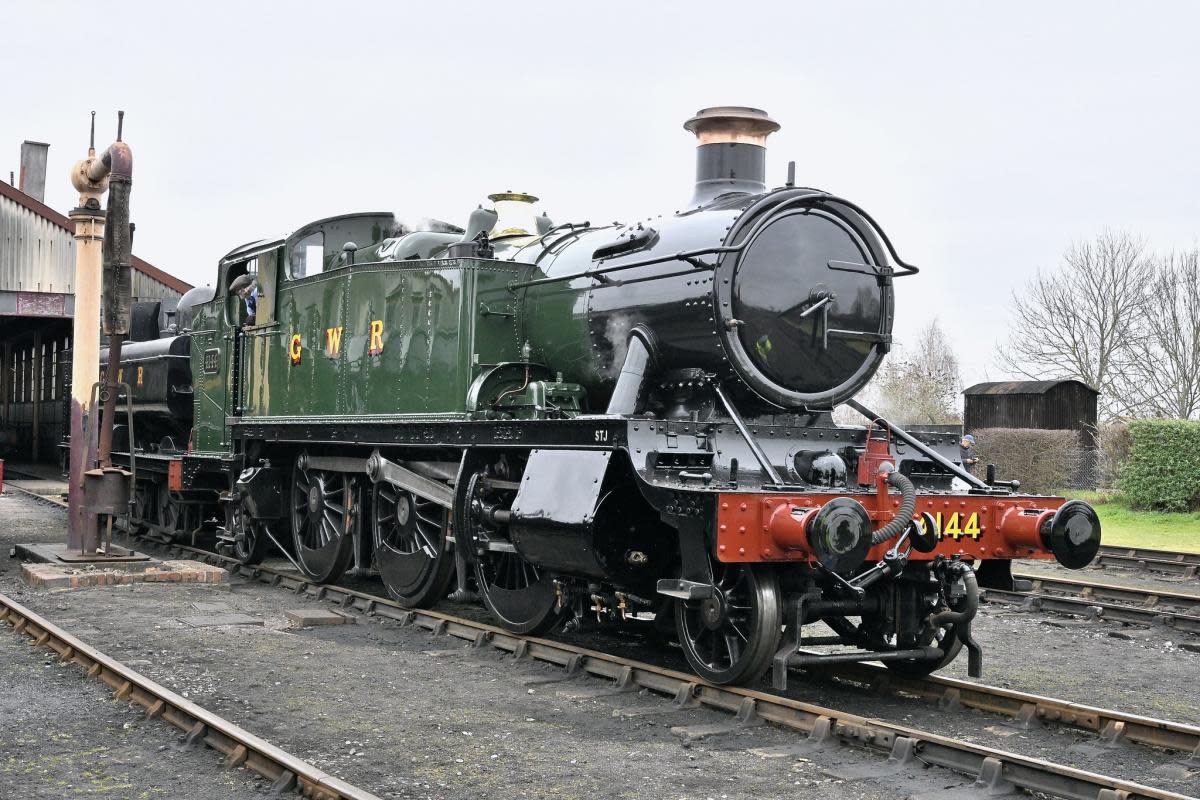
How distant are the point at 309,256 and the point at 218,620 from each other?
10.8 ft

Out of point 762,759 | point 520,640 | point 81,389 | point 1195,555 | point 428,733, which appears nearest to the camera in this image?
point 762,759

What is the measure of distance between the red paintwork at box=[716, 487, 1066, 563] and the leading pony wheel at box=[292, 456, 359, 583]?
4.63m

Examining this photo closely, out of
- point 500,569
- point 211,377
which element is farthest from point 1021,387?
point 500,569

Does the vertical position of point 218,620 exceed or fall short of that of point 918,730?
it falls short

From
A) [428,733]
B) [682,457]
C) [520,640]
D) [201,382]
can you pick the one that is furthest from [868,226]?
[201,382]

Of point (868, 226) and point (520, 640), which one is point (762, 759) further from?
point (868, 226)

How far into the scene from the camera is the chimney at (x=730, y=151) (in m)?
7.43

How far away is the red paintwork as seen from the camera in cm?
585

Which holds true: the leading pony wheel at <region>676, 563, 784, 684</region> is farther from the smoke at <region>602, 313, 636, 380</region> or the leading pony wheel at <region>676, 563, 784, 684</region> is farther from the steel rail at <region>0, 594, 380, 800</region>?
the steel rail at <region>0, 594, 380, 800</region>

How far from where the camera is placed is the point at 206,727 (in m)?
5.39

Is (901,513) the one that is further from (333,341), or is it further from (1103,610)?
(333,341)

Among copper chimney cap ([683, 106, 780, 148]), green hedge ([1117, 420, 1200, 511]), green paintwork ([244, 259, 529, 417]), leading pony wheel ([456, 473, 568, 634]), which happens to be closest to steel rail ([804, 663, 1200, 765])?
leading pony wheel ([456, 473, 568, 634])

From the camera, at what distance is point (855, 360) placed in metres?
7.20

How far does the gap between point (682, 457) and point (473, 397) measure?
6.47 feet
